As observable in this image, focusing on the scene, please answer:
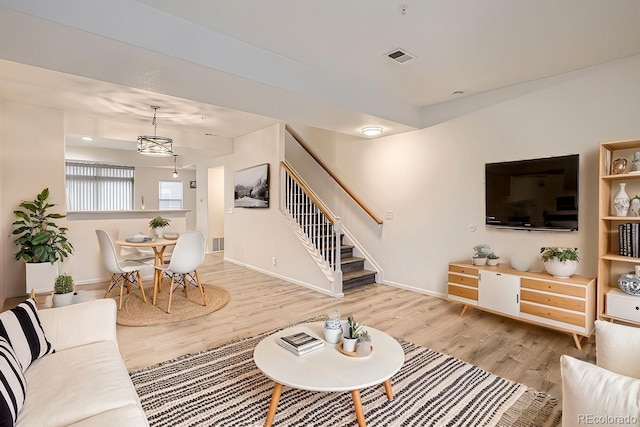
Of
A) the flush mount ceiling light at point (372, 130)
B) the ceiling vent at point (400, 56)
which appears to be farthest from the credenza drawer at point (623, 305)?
the flush mount ceiling light at point (372, 130)

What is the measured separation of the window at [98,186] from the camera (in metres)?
8.46

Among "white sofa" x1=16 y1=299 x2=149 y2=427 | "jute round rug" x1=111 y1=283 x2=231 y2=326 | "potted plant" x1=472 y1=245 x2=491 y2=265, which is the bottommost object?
"jute round rug" x1=111 y1=283 x2=231 y2=326

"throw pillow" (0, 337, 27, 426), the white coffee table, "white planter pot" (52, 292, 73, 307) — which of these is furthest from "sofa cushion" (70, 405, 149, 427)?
"white planter pot" (52, 292, 73, 307)

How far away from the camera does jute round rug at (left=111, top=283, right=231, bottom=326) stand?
340cm

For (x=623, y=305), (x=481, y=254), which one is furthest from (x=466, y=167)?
(x=623, y=305)

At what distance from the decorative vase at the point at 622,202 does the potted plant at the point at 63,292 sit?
4.97m

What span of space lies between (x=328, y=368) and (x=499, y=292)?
2.39 m

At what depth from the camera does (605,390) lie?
3.27ft

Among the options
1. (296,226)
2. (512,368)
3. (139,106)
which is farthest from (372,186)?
(139,106)

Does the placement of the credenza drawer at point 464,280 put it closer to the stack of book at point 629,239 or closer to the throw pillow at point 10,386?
the stack of book at point 629,239

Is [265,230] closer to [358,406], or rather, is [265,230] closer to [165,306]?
[165,306]

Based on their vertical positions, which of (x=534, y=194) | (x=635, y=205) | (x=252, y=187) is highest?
(x=252, y=187)

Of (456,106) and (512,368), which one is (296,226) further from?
(512,368)

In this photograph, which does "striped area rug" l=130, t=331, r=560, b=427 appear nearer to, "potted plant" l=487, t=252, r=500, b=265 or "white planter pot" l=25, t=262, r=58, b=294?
"potted plant" l=487, t=252, r=500, b=265
